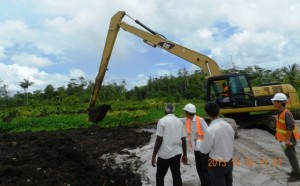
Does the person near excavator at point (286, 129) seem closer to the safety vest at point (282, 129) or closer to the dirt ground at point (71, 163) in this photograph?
the safety vest at point (282, 129)

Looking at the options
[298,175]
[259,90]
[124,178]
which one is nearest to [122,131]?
[259,90]

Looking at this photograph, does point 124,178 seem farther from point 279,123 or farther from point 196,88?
point 196,88

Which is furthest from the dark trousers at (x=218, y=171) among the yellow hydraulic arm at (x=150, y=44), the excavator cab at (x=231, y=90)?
the yellow hydraulic arm at (x=150, y=44)

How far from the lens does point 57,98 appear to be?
4416cm

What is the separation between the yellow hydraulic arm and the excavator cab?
3.58 ft

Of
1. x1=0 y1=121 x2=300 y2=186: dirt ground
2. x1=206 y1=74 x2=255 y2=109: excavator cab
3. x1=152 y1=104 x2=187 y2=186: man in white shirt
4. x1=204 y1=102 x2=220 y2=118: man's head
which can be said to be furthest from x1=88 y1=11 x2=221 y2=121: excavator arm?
x1=204 y1=102 x2=220 y2=118: man's head

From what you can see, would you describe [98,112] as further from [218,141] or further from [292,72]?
[292,72]

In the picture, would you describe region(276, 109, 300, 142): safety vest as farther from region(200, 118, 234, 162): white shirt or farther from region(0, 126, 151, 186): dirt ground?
region(0, 126, 151, 186): dirt ground

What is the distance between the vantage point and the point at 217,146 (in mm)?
5066

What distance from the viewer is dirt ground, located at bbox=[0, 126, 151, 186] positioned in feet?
26.2

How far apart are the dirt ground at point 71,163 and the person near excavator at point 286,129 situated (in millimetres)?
3080

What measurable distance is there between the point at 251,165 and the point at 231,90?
4.79 m

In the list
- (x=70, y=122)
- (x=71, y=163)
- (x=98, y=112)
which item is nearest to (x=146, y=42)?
(x=98, y=112)

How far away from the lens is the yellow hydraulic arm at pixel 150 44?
15172mm
